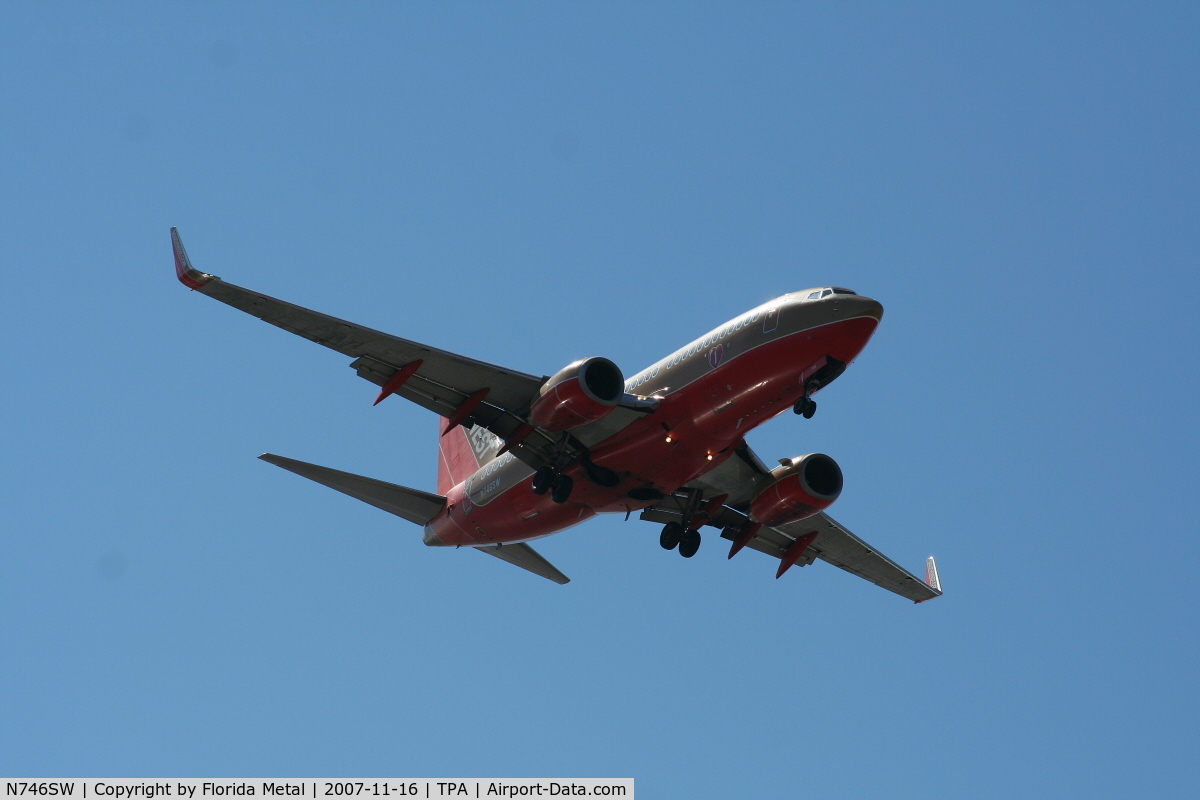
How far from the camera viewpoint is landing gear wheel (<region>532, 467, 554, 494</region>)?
118 feet

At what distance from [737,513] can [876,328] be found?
10330 mm

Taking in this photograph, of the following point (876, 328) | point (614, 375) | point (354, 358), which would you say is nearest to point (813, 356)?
point (876, 328)

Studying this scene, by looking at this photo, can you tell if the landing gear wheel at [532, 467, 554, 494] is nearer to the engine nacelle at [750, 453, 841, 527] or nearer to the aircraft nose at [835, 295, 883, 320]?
the engine nacelle at [750, 453, 841, 527]

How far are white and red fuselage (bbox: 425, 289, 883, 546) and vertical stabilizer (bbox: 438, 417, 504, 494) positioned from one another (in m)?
3.29

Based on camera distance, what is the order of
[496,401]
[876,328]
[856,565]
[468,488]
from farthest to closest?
[856,565] → [468,488] → [496,401] → [876,328]

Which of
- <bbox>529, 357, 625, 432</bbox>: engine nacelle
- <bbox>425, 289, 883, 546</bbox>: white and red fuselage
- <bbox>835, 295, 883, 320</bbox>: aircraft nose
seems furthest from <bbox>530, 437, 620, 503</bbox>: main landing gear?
<bbox>835, 295, 883, 320</bbox>: aircraft nose

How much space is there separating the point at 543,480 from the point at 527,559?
726 centimetres

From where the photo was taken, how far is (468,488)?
3994cm

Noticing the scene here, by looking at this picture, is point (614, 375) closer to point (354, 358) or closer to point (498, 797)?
point (354, 358)

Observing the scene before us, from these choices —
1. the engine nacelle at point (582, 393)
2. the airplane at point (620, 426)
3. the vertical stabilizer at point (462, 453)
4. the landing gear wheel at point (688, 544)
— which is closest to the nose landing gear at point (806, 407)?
the airplane at point (620, 426)

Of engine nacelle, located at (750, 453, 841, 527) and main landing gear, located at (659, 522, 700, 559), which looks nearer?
engine nacelle, located at (750, 453, 841, 527)
